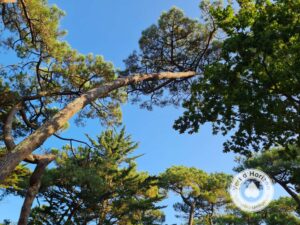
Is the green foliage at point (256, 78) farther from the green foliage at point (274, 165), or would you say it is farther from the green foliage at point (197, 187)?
the green foliage at point (197, 187)

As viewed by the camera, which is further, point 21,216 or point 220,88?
point 220,88

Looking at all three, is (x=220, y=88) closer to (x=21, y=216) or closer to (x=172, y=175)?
(x=21, y=216)

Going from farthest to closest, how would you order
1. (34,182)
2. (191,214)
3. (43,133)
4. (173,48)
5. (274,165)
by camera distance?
(191,214)
(274,165)
(173,48)
(34,182)
(43,133)

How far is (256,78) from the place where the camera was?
9359mm

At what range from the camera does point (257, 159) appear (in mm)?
20094

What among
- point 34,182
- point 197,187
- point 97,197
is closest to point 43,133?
point 34,182

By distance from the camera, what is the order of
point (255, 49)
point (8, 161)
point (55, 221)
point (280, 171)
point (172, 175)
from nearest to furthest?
point (8, 161) → point (255, 49) → point (280, 171) → point (55, 221) → point (172, 175)

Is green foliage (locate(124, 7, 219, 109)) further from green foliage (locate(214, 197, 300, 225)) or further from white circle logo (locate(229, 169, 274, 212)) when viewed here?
green foliage (locate(214, 197, 300, 225))

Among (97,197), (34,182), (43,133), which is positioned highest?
(97,197)

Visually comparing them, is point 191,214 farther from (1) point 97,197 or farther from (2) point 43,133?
(2) point 43,133

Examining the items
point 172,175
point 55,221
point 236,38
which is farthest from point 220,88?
point 172,175

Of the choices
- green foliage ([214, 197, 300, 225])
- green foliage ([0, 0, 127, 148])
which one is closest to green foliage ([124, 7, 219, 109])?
green foliage ([0, 0, 127, 148])

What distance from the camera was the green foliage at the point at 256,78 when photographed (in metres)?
8.34

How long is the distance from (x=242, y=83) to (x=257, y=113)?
34.8 inches
